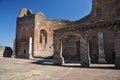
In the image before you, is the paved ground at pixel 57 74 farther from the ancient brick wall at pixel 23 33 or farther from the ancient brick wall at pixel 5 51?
the ancient brick wall at pixel 23 33

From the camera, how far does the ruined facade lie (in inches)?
553

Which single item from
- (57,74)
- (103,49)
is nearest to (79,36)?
(103,49)

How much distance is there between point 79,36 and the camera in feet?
48.6

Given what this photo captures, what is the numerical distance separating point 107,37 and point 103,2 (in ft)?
17.6

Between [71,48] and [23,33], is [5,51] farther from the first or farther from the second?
[71,48]

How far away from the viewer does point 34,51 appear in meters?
25.5

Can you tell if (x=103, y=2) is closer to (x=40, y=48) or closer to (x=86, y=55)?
(x=86, y=55)

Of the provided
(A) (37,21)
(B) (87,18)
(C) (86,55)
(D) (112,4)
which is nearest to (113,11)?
(D) (112,4)

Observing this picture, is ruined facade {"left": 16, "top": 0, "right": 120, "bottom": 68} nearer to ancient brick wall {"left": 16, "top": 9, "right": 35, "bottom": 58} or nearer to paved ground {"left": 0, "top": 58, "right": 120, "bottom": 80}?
ancient brick wall {"left": 16, "top": 9, "right": 35, "bottom": 58}

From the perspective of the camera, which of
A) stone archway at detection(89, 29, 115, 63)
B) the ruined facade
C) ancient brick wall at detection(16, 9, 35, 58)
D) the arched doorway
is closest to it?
the ruined facade

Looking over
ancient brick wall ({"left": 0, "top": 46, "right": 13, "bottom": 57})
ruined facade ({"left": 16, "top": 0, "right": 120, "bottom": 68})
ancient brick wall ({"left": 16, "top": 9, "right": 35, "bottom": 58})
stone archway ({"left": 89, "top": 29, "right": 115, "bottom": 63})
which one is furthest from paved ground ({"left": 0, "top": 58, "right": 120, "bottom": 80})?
ancient brick wall ({"left": 16, "top": 9, "right": 35, "bottom": 58})

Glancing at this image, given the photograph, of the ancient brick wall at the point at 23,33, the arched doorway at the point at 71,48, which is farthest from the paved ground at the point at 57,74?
the ancient brick wall at the point at 23,33

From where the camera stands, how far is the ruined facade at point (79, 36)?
1404cm

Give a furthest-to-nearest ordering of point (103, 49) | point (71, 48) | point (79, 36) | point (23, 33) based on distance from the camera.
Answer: point (23, 33) < point (71, 48) < point (103, 49) < point (79, 36)
